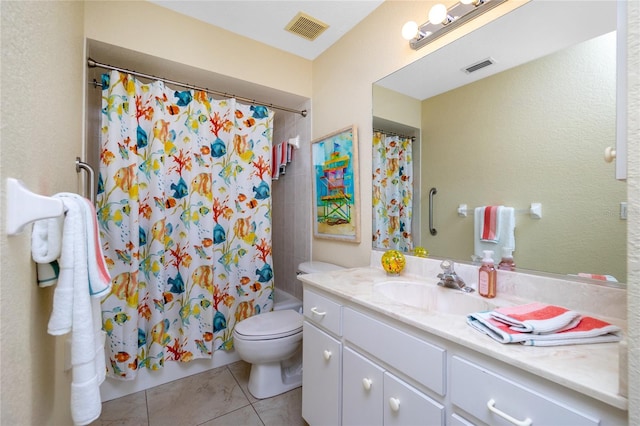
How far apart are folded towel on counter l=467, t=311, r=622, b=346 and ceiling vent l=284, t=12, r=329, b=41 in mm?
1955

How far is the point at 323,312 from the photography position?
1207 millimetres

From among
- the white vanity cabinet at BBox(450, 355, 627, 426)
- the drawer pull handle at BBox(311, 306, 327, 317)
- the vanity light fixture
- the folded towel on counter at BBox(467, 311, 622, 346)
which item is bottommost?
the drawer pull handle at BBox(311, 306, 327, 317)

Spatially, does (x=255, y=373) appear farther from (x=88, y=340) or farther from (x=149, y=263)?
(x=88, y=340)

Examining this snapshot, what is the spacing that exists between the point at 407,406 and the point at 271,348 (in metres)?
0.95

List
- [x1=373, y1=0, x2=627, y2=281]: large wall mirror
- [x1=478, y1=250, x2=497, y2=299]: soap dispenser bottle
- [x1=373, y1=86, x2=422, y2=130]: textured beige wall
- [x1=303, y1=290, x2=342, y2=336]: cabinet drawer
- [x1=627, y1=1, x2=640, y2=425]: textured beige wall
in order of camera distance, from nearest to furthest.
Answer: [x1=627, y1=1, x2=640, y2=425]: textured beige wall → [x1=373, y1=0, x2=627, y2=281]: large wall mirror → [x1=478, y1=250, x2=497, y2=299]: soap dispenser bottle → [x1=303, y1=290, x2=342, y2=336]: cabinet drawer → [x1=373, y1=86, x2=422, y2=130]: textured beige wall

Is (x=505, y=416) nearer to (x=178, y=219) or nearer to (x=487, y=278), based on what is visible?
(x=487, y=278)

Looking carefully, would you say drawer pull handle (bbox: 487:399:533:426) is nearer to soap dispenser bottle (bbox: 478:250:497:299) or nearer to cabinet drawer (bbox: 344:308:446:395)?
cabinet drawer (bbox: 344:308:446:395)

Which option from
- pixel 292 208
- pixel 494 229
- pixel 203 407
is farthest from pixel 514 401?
pixel 292 208

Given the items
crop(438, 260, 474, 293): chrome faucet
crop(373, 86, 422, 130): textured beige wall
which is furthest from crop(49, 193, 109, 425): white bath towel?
crop(373, 86, 422, 130): textured beige wall

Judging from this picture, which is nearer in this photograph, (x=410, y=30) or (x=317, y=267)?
(x=410, y=30)

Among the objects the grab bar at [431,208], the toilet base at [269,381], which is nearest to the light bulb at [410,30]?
the grab bar at [431,208]

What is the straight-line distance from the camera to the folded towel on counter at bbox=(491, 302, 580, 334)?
0.69 metres

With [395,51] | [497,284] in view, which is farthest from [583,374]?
[395,51]

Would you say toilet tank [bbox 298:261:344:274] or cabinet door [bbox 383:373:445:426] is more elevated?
toilet tank [bbox 298:261:344:274]
